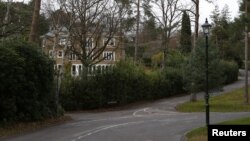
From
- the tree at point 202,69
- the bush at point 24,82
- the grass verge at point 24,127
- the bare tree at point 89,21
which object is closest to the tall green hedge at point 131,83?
the tree at point 202,69

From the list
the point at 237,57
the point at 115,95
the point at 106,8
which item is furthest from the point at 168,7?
the point at 237,57

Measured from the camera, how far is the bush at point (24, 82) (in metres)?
26.0

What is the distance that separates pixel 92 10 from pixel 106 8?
168 cm

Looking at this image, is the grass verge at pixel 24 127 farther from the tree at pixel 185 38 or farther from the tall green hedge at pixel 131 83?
the tree at pixel 185 38

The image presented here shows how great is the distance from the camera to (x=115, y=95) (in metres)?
47.1

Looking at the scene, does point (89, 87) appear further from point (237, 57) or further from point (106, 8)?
point (237, 57)

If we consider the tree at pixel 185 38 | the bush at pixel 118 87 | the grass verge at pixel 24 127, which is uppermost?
the tree at pixel 185 38

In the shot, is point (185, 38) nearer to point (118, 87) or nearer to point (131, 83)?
point (131, 83)

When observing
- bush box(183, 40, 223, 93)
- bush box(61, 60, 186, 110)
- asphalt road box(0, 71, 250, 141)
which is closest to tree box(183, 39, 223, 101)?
bush box(183, 40, 223, 93)

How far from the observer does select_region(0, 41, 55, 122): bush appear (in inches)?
1024

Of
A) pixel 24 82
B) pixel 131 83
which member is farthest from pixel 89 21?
pixel 24 82

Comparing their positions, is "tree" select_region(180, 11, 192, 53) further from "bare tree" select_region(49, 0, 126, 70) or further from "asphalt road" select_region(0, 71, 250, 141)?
"asphalt road" select_region(0, 71, 250, 141)

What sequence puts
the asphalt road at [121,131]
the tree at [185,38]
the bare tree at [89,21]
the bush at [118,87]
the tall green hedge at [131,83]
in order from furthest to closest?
the tree at [185,38] → the bare tree at [89,21] → the bush at [118,87] → the tall green hedge at [131,83] → the asphalt road at [121,131]

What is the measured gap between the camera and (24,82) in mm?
27203
